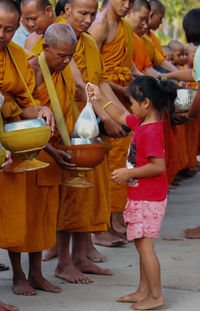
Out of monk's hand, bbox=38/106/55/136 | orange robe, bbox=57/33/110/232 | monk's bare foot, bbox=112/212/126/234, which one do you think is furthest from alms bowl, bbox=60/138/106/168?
monk's bare foot, bbox=112/212/126/234

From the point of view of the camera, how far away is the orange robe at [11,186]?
397 centimetres

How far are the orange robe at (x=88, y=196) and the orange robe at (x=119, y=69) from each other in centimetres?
76

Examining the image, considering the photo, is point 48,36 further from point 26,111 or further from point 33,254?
point 33,254

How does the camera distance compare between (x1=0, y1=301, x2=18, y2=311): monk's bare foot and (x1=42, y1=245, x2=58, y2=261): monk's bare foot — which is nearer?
(x1=0, y1=301, x2=18, y2=311): monk's bare foot

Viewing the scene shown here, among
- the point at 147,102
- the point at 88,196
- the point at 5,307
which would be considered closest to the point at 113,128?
the point at 88,196

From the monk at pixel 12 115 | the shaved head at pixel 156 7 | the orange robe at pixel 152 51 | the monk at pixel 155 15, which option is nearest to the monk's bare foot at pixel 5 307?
the monk at pixel 12 115

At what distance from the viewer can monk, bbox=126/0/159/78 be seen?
23.3 ft

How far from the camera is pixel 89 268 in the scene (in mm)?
4840

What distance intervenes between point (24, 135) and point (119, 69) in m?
2.41

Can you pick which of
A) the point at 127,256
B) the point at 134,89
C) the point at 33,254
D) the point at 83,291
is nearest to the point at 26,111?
the point at 134,89

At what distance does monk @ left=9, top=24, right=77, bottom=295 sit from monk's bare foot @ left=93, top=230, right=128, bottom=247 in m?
1.37

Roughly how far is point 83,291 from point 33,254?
0.41 meters

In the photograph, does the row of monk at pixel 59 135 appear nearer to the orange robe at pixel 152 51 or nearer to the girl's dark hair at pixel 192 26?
the girl's dark hair at pixel 192 26

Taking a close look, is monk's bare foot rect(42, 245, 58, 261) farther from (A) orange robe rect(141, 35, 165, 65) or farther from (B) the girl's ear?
(A) orange robe rect(141, 35, 165, 65)
